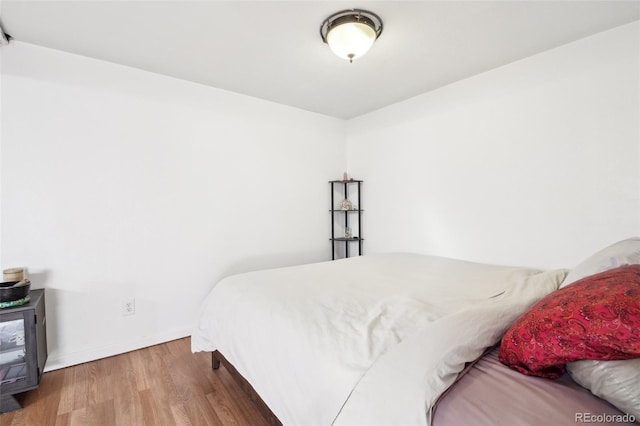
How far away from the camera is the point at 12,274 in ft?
6.20

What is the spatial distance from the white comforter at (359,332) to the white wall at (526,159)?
1.38 ft

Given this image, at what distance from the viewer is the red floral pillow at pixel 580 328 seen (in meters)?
0.73

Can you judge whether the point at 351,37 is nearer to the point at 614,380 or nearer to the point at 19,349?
the point at 614,380

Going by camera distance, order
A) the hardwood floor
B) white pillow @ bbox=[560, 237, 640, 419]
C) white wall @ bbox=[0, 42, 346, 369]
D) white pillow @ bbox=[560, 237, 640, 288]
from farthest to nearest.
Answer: white wall @ bbox=[0, 42, 346, 369] < the hardwood floor < white pillow @ bbox=[560, 237, 640, 288] < white pillow @ bbox=[560, 237, 640, 419]

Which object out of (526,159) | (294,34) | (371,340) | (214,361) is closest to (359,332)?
(371,340)

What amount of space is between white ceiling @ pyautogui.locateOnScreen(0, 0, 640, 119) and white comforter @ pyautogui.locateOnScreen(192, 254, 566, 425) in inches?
62.7

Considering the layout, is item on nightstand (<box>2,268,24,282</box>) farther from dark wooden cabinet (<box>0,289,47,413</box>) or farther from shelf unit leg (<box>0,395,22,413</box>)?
shelf unit leg (<box>0,395,22,413</box>)

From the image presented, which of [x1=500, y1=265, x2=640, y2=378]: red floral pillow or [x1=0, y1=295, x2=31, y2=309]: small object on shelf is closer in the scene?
[x1=500, y1=265, x2=640, y2=378]: red floral pillow

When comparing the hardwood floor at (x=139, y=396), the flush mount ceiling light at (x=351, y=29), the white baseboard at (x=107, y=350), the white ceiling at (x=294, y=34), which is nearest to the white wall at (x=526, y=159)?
the white ceiling at (x=294, y=34)

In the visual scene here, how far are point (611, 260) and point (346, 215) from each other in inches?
110

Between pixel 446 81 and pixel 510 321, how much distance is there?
231 cm

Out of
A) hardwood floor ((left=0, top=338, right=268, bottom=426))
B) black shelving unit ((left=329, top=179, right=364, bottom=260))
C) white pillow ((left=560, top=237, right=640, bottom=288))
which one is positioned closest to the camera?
white pillow ((left=560, top=237, right=640, bottom=288))

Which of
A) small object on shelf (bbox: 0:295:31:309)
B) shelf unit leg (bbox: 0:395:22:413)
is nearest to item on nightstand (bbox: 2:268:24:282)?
small object on shelf (bbox: 0:295:31:309)

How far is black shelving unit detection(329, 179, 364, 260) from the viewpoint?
371 cm
